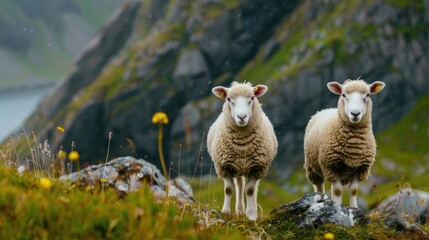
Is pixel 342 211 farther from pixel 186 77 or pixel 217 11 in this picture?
pixel 217 11

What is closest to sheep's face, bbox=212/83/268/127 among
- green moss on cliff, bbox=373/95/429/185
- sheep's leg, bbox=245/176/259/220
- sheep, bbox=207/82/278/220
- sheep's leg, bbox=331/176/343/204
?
sheep, bbox=207/82/278/220

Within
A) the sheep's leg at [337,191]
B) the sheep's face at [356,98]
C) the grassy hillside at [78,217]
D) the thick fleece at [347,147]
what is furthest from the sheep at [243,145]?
the grassy hillside at [78,217]

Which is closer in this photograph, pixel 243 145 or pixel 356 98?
pixel 356 98

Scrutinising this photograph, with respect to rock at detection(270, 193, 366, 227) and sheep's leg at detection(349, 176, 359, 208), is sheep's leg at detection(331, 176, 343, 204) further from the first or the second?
rock at detection(270, 193, 366, 227)

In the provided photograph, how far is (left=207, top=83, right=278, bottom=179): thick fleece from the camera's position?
1183 centimetres

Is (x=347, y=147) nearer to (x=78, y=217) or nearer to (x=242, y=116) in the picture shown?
(x=242, y=116)

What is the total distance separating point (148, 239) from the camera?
14.9 feet

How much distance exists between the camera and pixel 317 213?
898 cm

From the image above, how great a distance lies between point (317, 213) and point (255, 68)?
163m

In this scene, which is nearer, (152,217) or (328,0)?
(152,217)

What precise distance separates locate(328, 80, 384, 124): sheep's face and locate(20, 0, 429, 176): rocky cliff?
11871cm

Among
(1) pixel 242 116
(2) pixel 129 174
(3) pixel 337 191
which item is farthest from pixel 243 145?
(2) pixel 129 174

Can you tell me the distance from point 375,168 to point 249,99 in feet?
413

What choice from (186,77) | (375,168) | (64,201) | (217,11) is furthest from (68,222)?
(217,11)
